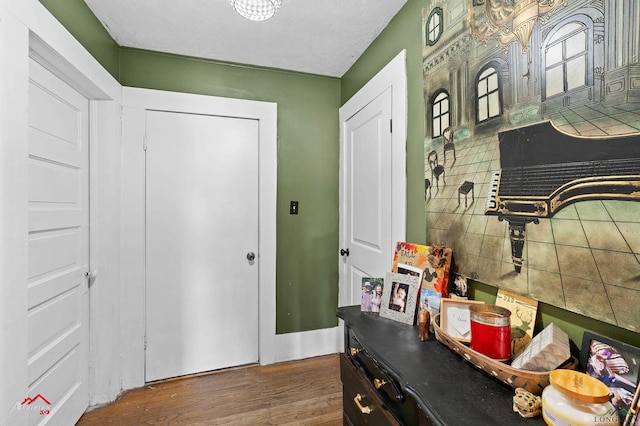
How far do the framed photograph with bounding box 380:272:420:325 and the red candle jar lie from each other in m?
0.37

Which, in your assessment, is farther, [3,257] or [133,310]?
[133,310]

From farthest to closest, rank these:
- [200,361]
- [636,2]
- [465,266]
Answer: [200,361]
[465,266]
[636,2]

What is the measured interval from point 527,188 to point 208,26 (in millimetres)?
1986

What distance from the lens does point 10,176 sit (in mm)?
1142

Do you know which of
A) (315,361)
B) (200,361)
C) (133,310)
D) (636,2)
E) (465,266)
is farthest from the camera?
(315,361)

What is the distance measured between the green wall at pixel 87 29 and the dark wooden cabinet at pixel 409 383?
198 centimetres

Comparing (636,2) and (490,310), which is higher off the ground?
(636,2)

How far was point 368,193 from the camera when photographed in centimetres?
214

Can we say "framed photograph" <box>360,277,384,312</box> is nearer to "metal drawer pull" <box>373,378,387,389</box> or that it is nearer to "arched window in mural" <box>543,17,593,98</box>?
"metal drawer pull" <box>373,378,387,389</box>

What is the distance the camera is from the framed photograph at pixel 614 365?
2.17 feet

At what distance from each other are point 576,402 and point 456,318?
0.46m

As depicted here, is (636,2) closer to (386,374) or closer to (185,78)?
(386,374)

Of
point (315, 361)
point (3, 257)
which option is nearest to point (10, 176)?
point (3, 257)

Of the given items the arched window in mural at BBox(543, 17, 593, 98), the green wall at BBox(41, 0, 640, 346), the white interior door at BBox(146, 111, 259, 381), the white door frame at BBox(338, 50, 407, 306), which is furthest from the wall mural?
the white interior door at BBox(146, 111, 259, 381)
